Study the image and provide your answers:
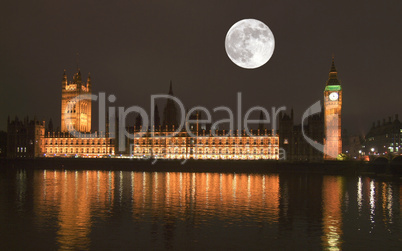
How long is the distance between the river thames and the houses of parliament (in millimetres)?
59098

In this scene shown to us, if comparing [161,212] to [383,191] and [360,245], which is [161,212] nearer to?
[360,245]

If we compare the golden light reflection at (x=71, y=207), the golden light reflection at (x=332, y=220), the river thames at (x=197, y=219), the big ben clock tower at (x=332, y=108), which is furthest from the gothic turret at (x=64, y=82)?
the golden light reflection at (x=332, y=220)

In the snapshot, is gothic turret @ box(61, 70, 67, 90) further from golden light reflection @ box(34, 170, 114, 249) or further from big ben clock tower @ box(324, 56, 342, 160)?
golden light reflection @ box(34, 170, 114, 249)

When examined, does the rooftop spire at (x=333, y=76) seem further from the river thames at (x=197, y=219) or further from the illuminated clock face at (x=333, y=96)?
the river thames at (x=197, y=219)

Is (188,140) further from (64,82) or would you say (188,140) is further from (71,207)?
(71,207)

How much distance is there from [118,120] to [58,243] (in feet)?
320

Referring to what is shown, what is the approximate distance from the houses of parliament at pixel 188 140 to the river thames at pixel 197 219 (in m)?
59.1

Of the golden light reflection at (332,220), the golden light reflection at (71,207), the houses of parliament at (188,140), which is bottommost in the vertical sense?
the golden light reflection at (332,220)

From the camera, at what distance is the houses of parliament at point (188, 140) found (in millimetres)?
105000

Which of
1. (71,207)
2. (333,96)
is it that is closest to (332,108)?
(333,96)

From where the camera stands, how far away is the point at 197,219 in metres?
29.5

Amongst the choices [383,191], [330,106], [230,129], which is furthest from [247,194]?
[330,106]

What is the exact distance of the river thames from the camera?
2331 cm

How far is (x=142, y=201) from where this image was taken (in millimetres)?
37906
